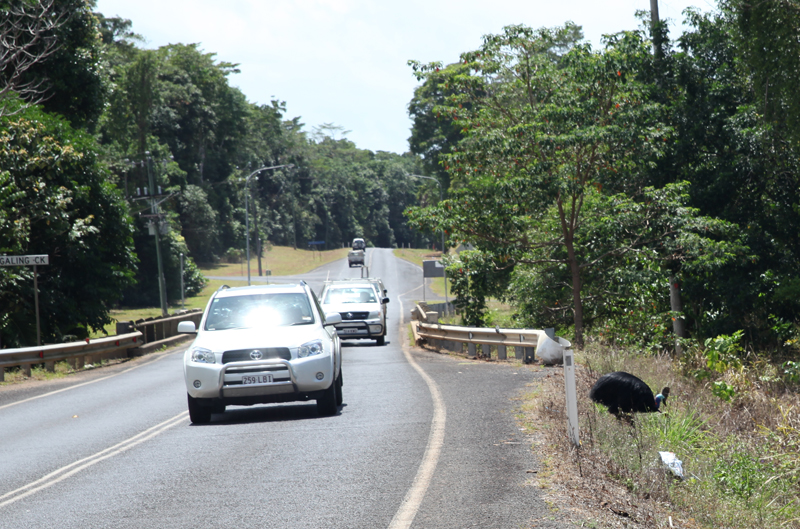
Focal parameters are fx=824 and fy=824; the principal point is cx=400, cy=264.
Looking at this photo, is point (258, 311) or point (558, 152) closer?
point (258, 311)

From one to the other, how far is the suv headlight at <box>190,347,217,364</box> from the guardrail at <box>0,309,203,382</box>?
9.52 meters

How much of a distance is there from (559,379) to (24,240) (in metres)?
16.5

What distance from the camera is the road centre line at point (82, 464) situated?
7234 mm

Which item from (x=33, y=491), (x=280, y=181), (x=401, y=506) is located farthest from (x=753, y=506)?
(x=280, y=181)

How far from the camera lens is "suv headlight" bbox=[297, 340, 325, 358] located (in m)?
10.6

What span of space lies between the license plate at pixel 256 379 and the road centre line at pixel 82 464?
129 cm

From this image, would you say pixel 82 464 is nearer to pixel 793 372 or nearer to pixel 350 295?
pixel 793 372

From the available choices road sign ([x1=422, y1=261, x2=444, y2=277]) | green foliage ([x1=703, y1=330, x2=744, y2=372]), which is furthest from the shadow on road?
road sign ([x1=422, y1=261, x2=444, y2=277])

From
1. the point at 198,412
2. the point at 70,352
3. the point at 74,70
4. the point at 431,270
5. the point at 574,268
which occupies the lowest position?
the point at 70,352

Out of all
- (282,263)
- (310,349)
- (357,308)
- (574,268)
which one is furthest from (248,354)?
(282,263)

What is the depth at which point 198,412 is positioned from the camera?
11.0 meters

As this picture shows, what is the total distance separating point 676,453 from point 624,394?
60.5 inches

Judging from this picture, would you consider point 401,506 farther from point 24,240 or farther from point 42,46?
point 42,46

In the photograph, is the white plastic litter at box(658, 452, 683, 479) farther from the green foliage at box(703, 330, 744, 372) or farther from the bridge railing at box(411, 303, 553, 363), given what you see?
the green foliage at box(703, 330, 744, 372)
